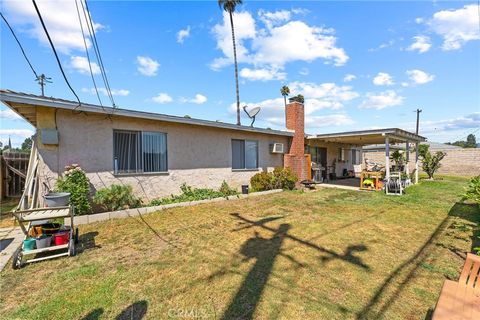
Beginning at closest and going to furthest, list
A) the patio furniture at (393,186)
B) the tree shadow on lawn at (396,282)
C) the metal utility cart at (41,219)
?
1. the tree shadow on lawn at (396,282)
2. the metal utility cart at (41,219)
3. the patio furniture at (393,186)

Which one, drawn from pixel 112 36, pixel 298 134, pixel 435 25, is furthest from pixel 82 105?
pixel 435 25

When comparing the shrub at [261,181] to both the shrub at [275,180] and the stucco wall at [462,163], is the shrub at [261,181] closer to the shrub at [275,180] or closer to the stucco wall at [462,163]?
the shrub at [275,180]

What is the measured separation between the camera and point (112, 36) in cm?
713

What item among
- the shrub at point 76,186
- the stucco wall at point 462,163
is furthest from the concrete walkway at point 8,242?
the stucco wall at point 462,163

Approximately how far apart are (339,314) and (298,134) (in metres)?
11.4

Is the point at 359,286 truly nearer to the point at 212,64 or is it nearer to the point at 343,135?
the point at 343,135

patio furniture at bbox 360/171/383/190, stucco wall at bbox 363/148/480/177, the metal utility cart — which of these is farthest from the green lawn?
stucco wall at bbox 363/148/480/177

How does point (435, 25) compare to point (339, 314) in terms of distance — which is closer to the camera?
point (339, 314)

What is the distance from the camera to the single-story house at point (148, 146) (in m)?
6.36

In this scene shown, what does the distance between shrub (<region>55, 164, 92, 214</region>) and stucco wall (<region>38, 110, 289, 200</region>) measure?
0.42 m

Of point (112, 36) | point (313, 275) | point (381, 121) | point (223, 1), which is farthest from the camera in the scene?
point (381, 121)

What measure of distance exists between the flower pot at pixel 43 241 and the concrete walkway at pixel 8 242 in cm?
52

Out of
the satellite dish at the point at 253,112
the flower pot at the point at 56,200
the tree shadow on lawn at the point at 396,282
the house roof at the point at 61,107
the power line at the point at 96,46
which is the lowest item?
the tree shadow on lawn at the point at 396,282

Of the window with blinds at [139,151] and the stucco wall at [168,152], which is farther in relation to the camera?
the window with blinds at [139,151]
